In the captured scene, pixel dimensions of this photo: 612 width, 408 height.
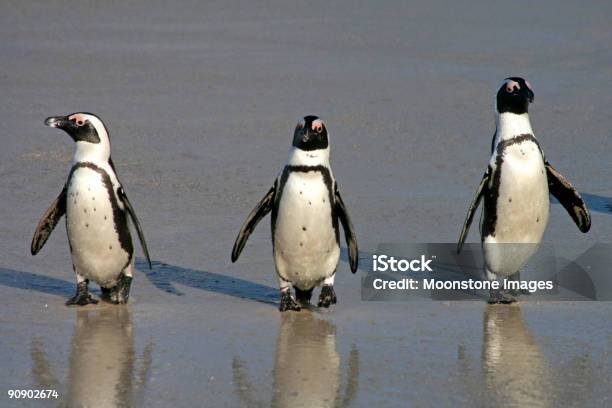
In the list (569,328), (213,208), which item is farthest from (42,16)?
(569,328)

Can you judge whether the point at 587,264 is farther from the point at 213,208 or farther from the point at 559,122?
the point at 559,122

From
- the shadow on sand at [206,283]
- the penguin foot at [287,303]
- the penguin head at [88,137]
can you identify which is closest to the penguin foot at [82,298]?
the shadow on sand at [206,283]

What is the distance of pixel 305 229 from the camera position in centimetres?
608

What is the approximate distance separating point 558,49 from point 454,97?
248cm

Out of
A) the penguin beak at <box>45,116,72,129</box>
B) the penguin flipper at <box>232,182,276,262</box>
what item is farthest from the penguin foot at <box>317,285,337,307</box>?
the penguin beak at <box>45,116,72,129</box>

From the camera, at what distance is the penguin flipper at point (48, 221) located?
6230mm

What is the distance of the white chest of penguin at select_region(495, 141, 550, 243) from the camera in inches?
249

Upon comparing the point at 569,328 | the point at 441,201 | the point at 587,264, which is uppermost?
the point at 441,201

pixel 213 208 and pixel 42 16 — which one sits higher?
pixel 42 16

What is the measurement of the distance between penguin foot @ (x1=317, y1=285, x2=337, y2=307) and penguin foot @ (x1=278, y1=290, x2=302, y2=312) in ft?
0.33

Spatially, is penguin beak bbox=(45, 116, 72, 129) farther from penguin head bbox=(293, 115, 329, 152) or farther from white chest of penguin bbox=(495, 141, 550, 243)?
white chest of penguin bbox=(495, 141, 550, 243)

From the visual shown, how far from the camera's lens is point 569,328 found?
580 centimetres

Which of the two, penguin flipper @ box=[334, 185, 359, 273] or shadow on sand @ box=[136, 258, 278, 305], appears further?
shadow on sand @ box=[136, 258, 278, 305]

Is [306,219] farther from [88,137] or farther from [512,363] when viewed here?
[512,363]
